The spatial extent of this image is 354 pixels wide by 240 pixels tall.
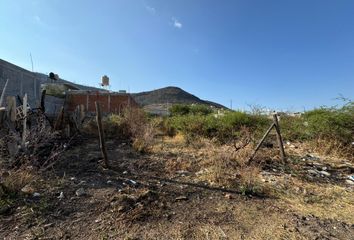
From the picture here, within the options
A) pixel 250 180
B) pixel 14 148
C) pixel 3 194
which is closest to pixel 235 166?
pixel 250 180

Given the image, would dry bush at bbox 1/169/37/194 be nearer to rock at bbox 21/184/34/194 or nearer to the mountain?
rock at bbox 21/184/34/194

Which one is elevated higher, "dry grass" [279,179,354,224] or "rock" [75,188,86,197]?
"dry grass" [279,179,354,224]

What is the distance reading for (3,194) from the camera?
10.9ft

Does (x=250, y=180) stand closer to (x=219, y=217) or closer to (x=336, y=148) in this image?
(x=219, y=217)

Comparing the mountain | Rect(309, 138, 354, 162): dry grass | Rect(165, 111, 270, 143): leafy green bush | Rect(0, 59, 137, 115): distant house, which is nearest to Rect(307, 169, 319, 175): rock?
Rect(309, 138, 354, 162): dry grass

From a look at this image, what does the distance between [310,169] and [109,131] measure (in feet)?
22.1

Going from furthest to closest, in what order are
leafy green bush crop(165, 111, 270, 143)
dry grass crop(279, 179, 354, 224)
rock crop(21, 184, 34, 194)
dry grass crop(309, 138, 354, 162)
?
1. leafy green bush crop(165, 111, 270, 143)
2. dry grass crop(309, 138, 354, 162)
3. rock crop(21, 184, 34, 194)
4. dry grass crop(279, 179, 354, 224)

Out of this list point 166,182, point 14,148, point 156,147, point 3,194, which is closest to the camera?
point 3,194

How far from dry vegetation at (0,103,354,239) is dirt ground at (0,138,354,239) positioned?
12 mm

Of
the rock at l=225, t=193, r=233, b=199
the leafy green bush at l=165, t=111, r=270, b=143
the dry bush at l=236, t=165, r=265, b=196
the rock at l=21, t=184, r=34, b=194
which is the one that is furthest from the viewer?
the leafy green bush at l=165, t=111, r=270, b=143

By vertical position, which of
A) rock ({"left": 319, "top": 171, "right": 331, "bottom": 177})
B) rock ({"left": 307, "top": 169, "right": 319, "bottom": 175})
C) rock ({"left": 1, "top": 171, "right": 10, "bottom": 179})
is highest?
rock ({"left": 307, "top": 169, "right": 319, "bottom": 175})

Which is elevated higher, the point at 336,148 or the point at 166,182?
the point at 336,148

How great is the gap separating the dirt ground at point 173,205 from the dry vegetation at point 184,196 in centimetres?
1

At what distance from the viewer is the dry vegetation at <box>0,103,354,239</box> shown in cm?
277
